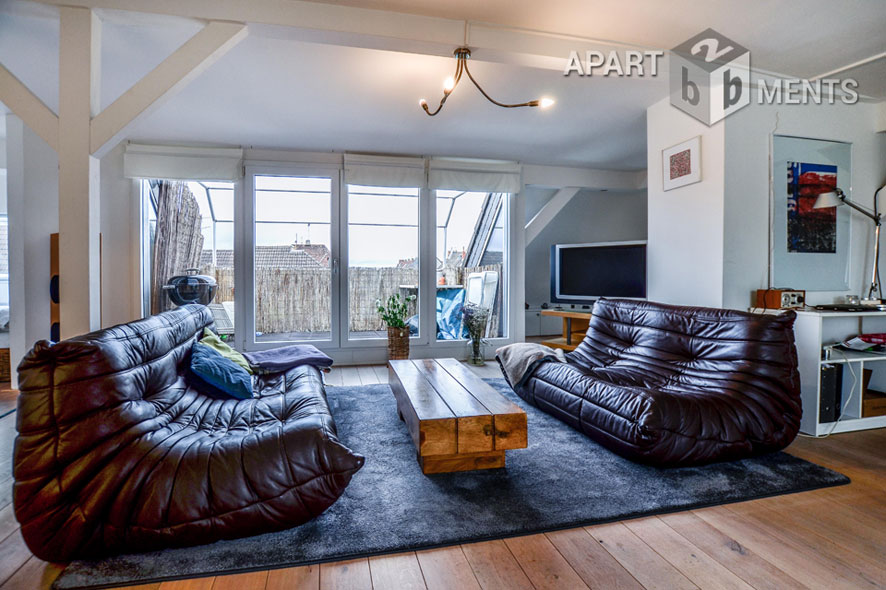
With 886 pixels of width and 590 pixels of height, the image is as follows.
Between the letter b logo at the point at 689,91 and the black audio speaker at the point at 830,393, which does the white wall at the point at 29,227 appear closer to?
the letter b logo at the point at 689,91

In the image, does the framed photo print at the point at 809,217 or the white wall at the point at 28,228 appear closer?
the framed photo print at the point at 809,217

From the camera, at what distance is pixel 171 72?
88.1 inches

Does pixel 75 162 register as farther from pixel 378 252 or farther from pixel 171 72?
pixel 378 252

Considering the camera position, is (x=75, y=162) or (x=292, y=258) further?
(x=292, y=258)

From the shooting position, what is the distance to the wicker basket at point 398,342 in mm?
4688

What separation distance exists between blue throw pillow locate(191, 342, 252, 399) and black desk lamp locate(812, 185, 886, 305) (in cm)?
383

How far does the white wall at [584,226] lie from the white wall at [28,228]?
16.8 feet

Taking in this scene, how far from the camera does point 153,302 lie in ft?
15.0

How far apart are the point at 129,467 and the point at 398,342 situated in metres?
3.28

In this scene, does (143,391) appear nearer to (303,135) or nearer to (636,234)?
(303,135)

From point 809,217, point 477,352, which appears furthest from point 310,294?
point 809,217

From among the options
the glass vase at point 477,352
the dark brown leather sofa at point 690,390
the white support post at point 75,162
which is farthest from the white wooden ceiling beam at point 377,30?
the glass vase at point 477,352

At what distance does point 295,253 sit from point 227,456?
3501 millimetres

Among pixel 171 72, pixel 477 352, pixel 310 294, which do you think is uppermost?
pixel 171 72
